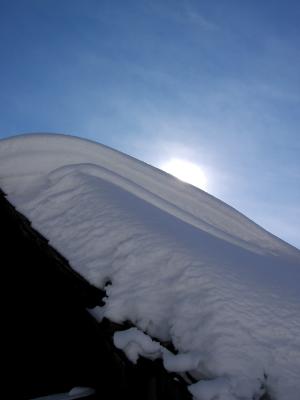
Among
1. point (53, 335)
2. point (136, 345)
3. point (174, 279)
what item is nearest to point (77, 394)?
point (53, 335)

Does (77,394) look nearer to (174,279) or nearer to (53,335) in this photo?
(53,335)

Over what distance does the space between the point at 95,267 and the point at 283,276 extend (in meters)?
1.39

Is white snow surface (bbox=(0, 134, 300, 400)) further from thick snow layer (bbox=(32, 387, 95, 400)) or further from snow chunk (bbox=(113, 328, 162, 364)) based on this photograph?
thick snow layer (bbox=(32, 387, 95, 400))

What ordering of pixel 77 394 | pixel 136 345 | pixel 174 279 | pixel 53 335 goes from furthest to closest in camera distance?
pixel 53 335
pixel 77 394
pixel 174 279
pixel 136 345

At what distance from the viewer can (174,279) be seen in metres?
1.86

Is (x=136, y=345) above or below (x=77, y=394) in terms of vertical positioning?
above

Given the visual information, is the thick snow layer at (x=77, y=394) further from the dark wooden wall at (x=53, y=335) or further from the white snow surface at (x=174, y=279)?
the white snow surface at (x=174, y=279)

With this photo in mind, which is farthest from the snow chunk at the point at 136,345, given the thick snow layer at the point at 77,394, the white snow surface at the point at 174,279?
the thick snow layer at the point at 77,394

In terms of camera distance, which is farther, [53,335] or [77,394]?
[53,335]

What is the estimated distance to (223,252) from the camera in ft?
7.98

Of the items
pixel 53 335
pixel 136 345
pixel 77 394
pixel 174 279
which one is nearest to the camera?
pixel 136 345

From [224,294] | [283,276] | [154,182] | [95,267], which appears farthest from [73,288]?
[154,182]

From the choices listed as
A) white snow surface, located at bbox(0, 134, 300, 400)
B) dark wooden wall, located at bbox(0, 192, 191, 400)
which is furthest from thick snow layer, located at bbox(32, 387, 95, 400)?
white snow surface, located at bbox(0, 134, 300, 400)

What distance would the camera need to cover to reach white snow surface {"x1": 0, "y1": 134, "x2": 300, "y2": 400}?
1413mm
